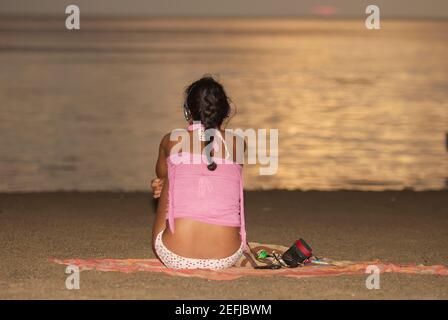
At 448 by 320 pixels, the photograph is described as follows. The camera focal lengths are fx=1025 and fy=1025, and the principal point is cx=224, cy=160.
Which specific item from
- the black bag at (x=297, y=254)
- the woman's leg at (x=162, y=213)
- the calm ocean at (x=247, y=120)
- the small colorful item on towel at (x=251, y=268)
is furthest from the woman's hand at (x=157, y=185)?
the calm ocean at (x=247, y=120)

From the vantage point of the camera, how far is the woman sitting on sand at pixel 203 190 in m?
6.00

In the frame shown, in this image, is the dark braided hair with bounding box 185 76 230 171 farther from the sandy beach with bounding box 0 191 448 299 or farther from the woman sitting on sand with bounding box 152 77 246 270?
the sandy beach with bounding box 0 191 448 299

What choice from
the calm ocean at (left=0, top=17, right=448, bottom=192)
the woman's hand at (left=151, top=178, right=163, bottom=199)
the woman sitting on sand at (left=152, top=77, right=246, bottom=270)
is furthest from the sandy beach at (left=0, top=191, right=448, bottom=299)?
the calm ocean at (left=0, top=17, right=448, bottom=192)

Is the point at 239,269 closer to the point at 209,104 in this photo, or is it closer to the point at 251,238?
the point at 209,104

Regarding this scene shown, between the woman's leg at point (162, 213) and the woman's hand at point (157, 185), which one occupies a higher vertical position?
the woman's hand at point (157, 185)

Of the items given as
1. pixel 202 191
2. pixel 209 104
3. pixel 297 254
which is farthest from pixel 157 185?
pixel 297 254

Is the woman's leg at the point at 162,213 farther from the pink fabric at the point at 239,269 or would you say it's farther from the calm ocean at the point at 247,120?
the calm ocean at the point at 247,120

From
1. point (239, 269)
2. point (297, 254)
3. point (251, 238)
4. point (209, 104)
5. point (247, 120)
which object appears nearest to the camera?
point (209, 104)

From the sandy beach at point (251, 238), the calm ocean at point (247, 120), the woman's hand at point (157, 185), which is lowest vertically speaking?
the calm ocean at point (247, 120)

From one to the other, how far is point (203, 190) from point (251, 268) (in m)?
0.62

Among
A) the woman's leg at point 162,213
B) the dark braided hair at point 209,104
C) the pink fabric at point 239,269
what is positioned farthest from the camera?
the woman's leg at point 162,213

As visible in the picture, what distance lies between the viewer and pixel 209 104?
5.95 metres

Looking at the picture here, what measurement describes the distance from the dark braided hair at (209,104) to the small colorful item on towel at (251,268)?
2.09 feet
